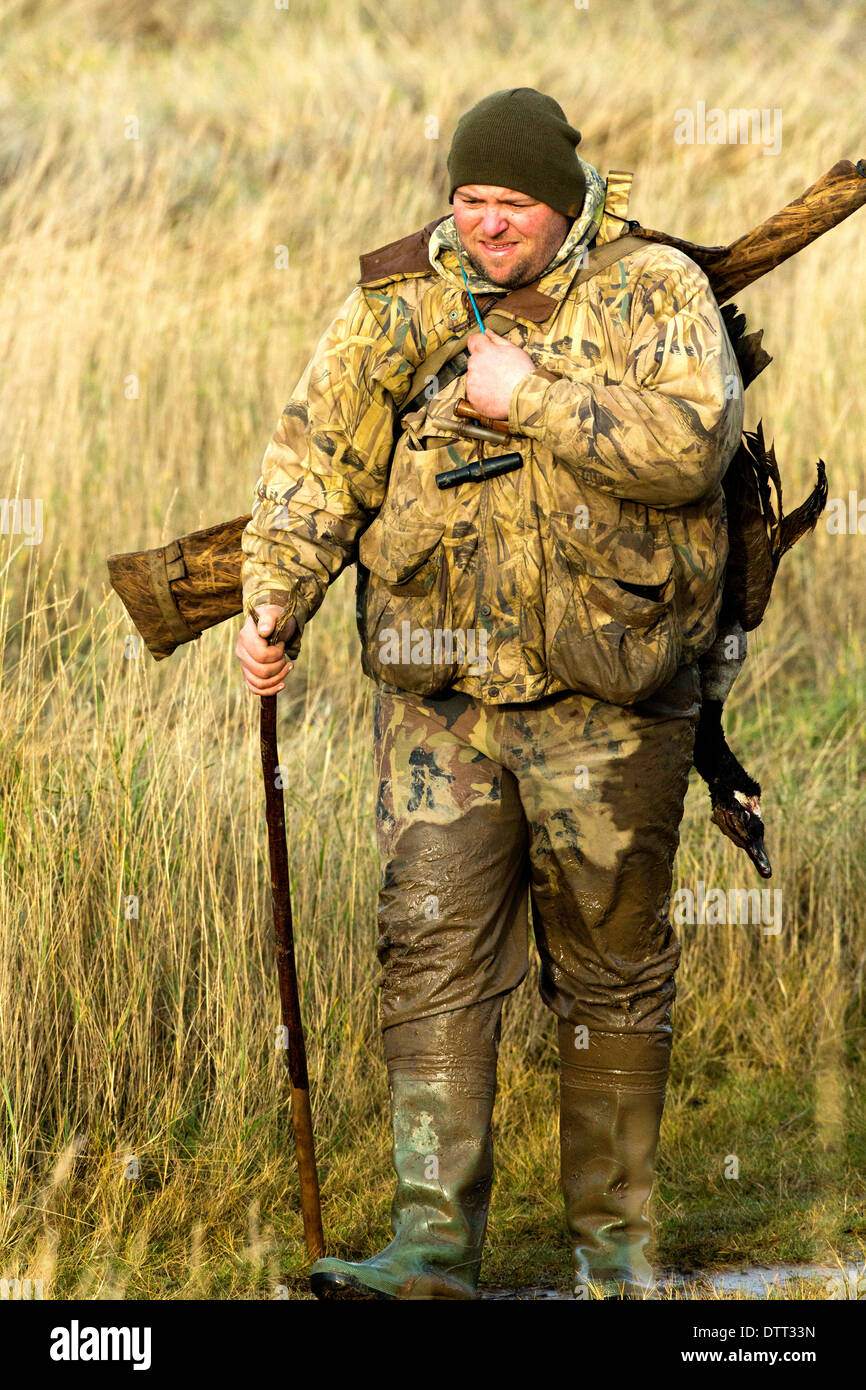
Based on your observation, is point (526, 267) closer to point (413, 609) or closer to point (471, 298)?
point (471, 298)

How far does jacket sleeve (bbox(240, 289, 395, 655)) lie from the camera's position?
3.75m

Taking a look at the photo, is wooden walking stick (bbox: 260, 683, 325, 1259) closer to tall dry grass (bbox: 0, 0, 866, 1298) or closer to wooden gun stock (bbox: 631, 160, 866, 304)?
tall dry grass (bbox: 0, 0, 866, 1298)

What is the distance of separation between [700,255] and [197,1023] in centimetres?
237

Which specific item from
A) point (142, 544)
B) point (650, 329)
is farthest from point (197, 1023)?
point (142, 544)

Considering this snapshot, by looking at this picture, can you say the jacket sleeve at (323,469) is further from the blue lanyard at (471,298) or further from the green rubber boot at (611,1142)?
the green rubber boot at (611,1142)

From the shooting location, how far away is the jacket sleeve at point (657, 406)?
136 inches

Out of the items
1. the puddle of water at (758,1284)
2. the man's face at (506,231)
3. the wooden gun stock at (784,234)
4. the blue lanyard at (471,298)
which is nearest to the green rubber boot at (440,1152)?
the puddle of water at (758,1284)

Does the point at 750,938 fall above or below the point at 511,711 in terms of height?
below

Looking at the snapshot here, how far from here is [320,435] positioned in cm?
378

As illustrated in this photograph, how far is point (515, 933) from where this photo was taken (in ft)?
12.7

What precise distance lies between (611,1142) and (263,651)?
136cm

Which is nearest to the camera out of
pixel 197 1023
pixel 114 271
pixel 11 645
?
pixel 197 1023

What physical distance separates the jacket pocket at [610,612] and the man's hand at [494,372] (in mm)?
265
